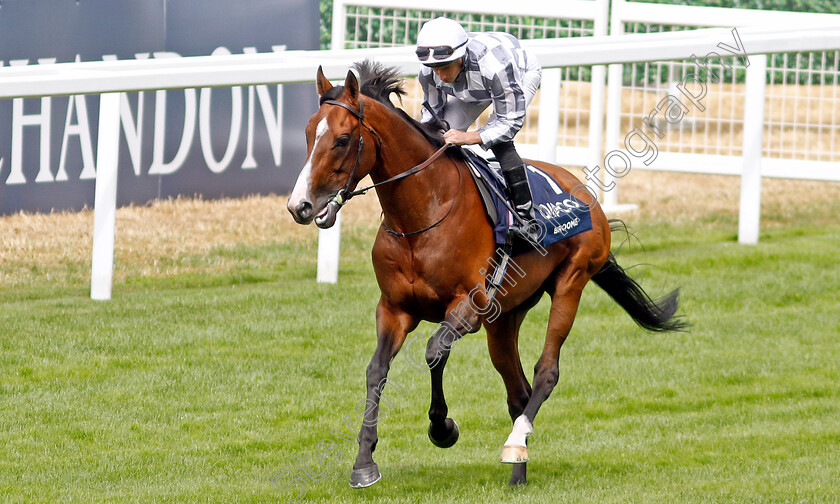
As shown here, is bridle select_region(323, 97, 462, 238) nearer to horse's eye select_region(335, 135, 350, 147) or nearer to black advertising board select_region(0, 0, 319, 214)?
horse's eye select_region(335, 135, 350, 147)

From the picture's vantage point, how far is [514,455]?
5156mm

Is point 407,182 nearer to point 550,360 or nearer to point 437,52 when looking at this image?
point 437,52

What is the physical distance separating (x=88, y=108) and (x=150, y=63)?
9.65 feet

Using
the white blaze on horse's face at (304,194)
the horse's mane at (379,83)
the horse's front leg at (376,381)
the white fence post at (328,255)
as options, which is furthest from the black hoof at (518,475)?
the white fence post at (328,255)

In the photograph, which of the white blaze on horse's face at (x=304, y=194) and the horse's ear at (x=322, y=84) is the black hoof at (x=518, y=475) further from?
the horse's ear at (x=322, y=84)

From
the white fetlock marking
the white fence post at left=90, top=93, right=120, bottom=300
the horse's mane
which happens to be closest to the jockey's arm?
the horse's mane

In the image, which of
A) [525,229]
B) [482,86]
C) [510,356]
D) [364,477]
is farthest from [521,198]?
[364,477]

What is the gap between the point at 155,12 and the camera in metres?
10.5

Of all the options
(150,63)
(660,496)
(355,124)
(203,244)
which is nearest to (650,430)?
A: (660,496)

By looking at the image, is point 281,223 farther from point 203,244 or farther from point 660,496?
point 660,496

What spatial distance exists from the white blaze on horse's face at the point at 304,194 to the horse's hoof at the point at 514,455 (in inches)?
55.4

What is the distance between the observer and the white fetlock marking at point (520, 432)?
519cm

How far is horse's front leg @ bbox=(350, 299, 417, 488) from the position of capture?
488cm

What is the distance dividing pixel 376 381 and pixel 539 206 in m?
1.14
